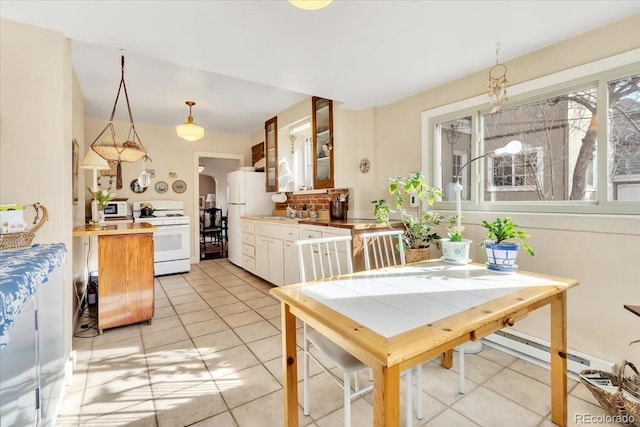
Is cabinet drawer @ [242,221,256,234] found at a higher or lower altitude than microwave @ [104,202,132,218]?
lower

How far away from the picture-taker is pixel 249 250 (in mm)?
4652


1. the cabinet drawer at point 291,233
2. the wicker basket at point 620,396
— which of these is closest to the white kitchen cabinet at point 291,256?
the cabinet drawer at point 291,233

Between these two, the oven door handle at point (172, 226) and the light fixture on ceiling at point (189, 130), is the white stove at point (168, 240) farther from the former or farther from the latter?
the light fixture on ceiling at point (189, 130)

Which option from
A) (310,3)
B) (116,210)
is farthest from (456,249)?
(116,210)

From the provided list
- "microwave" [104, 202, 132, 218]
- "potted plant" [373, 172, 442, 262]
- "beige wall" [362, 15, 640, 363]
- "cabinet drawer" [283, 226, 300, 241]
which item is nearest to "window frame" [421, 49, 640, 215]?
"beige wall" [362, 15, 640, 363]

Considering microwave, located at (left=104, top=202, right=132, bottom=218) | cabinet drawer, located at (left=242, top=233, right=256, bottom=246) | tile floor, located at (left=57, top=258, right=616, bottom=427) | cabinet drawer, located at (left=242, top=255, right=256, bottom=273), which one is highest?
microwave, located at (left=104, top=202, right=132, bottom=218)

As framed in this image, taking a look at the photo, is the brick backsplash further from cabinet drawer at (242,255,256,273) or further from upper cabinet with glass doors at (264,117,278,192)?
cabinet drawer at (242,255,256,273)

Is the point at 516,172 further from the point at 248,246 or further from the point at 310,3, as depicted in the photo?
the point at 248,246

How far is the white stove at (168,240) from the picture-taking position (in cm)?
461

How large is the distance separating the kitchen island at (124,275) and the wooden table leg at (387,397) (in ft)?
8.64

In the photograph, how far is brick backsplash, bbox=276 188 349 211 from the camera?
3.93 m

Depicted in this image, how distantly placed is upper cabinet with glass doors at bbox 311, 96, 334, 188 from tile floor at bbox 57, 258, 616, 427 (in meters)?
1.76

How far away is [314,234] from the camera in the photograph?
326 centimetres

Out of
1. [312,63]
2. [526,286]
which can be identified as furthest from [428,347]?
[312,63]
